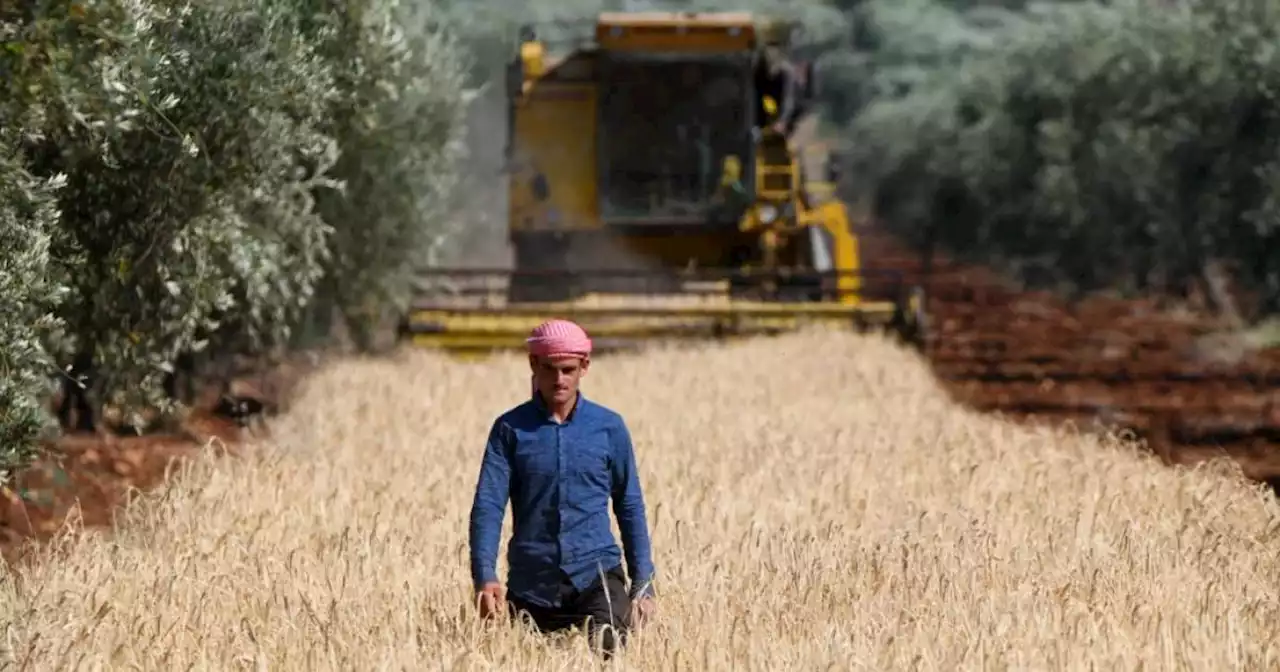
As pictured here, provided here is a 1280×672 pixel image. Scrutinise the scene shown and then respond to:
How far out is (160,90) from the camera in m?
11.8

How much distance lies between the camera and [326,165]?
15.3m

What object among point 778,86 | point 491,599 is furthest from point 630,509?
point 778,86

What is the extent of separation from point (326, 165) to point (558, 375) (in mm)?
8172

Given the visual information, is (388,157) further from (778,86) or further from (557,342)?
(557,342)

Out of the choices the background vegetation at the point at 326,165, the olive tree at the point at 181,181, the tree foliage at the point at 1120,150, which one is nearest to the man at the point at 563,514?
the background vegetation at the point at 326,165

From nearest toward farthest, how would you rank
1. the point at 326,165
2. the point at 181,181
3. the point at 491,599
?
the point at 491,599, the point at 181,181, the point at 326,165

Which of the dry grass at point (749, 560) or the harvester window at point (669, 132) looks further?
the harvester window at point (669, 132)

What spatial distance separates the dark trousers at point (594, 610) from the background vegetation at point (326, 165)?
3116 millimetres

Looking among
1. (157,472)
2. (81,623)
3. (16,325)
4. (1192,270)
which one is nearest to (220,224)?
(157,472)

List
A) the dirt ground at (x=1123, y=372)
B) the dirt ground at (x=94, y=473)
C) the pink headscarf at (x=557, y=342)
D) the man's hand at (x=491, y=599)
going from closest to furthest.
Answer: the pink headscarf at (x=557, y=342) < the man's hand at (x=491, y=599) < the dirt ground at (x=94, y=473) < the dirt ground at (x=1123, y=372)

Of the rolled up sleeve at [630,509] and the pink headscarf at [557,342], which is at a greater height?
the pink headscarf at [557,342]

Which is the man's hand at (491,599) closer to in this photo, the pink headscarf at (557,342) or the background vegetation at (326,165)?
the pink headscarf at (557,342)

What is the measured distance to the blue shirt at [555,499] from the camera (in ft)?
25.0

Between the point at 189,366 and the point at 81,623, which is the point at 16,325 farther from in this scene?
the point at 189,366
